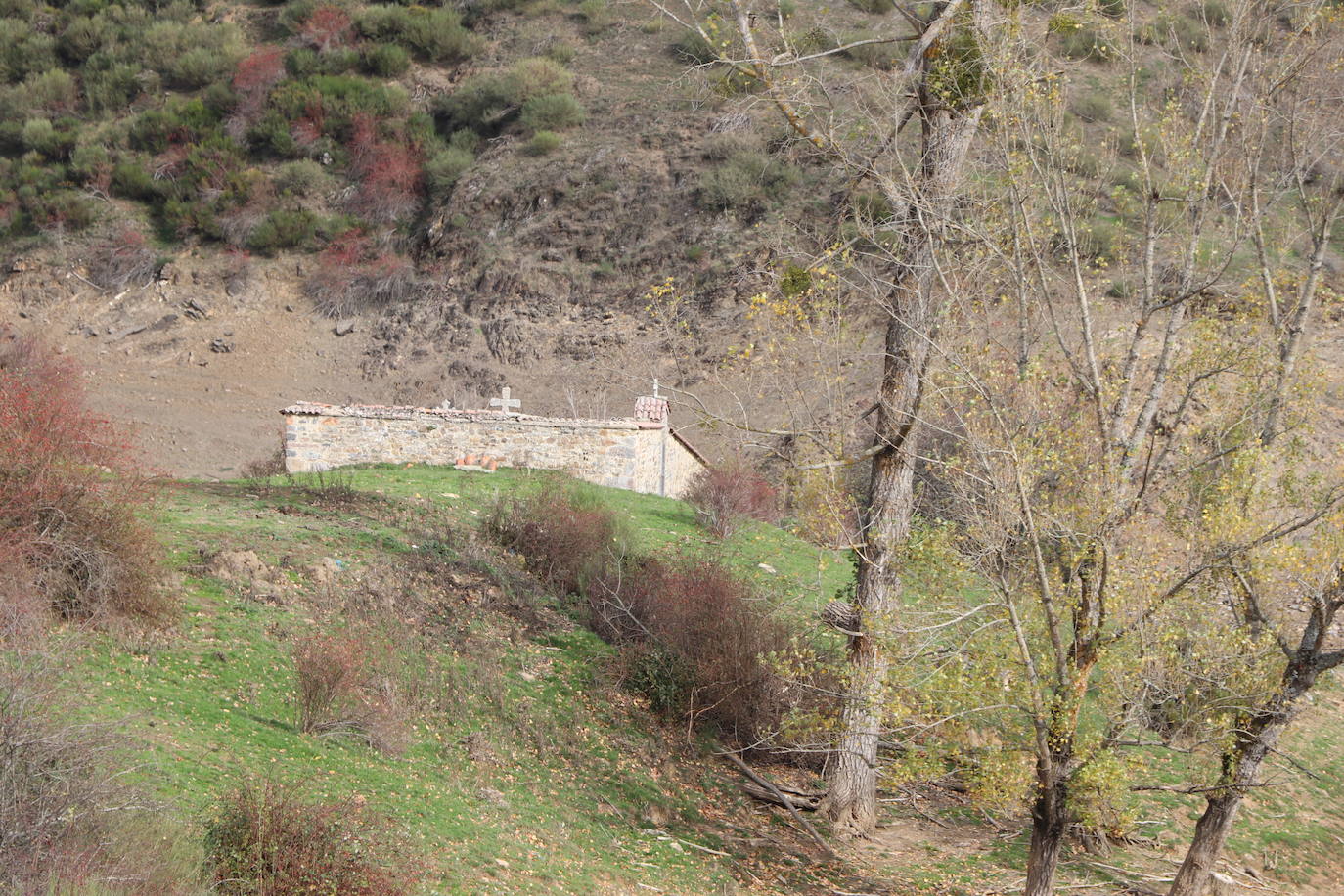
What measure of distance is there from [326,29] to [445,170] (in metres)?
13.5

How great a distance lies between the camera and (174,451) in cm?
2806

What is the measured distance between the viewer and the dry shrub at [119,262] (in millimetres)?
36594

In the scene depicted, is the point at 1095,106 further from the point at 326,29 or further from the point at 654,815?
the point at 326,29

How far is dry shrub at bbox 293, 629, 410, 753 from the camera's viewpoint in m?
8.62

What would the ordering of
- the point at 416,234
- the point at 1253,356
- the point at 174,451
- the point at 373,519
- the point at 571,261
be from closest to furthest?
the point at 1253,356 → the point at 373,519 → the point at 174,451 → the point at 571,261 → the point at 416,234

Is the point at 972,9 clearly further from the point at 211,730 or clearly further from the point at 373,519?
the point at 373,519

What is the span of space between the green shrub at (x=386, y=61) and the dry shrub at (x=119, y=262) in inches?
524

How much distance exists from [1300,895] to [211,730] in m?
10.4

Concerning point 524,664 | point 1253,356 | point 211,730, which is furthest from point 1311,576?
point 211,730

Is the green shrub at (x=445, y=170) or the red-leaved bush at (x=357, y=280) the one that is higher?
the green shrub at (x=445, y=170)

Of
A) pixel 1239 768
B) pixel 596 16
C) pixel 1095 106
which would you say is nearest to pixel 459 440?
pixel 1239 768

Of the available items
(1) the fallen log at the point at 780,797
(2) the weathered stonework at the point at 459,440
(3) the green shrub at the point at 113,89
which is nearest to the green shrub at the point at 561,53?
(3) the green shrub at the point at 113,89

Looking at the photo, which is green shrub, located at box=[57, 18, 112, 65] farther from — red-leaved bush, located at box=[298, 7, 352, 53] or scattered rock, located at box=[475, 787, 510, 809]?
scattered rock, located at box=[475, 787, 510, 809]

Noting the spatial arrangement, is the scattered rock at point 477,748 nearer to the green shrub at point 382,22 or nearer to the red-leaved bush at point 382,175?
the red-leaved bush at point 382,175
